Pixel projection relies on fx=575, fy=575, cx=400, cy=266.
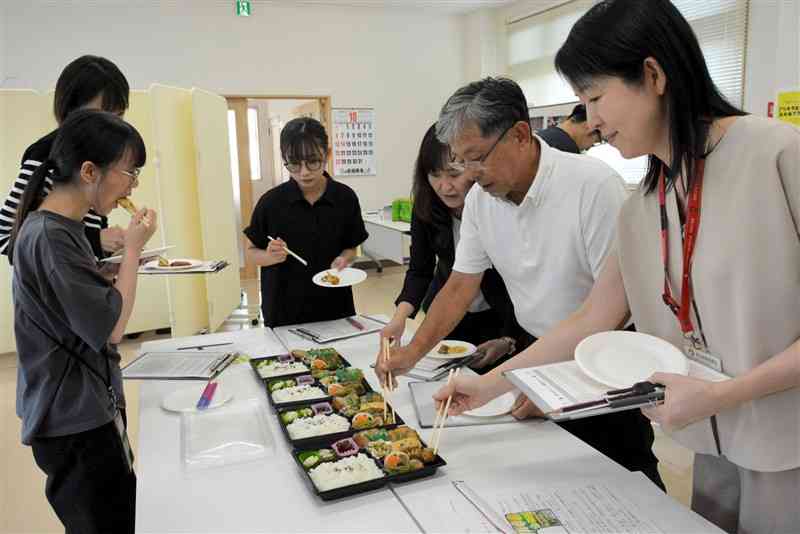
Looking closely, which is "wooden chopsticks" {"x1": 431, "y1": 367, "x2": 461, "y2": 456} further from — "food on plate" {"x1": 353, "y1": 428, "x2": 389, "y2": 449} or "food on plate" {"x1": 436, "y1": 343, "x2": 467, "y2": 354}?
"food on plate" {"x1": 436, "y1": 343, "x2": 467, "y2": 354}

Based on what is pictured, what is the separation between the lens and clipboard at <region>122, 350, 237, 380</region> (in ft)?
5.67

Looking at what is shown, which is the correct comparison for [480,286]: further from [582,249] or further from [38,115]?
[38,115]

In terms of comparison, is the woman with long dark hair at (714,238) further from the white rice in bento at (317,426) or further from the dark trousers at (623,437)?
the white rice in bento at (317,426)

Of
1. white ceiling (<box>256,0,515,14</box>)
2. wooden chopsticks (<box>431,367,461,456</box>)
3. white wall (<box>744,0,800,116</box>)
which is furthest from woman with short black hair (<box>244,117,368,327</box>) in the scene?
white ceiling (<box>256,0,515,14</box>)

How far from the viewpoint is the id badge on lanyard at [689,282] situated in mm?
989

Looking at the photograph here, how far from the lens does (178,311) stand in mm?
4207

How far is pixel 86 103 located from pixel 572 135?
7.84ft

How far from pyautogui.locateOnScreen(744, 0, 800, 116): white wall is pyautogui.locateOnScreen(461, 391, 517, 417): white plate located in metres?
3.49

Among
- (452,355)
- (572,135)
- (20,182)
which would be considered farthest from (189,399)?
(572,135)

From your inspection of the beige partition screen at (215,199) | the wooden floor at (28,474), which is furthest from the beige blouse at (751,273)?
the beige partition screen at (215,199)

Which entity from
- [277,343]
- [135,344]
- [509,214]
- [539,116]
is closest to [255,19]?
[539,116]

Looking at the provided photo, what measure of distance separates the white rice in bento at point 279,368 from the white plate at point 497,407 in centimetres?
55

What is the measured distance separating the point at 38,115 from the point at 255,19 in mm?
2941

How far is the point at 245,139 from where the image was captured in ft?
22.1
